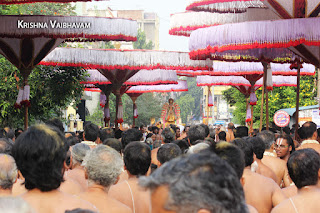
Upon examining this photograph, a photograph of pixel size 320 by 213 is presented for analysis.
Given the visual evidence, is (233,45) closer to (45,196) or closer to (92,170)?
(92,170)

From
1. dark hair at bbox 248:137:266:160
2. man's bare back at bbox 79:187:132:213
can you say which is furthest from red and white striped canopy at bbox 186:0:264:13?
man's bare back at bbox 79:187:132:213

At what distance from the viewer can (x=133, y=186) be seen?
4.97m

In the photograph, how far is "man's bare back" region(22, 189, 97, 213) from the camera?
137 inches

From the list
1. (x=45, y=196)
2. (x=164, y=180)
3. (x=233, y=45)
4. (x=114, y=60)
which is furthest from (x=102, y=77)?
(x=164, y=180)

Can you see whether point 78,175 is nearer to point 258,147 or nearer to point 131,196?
point 131,196

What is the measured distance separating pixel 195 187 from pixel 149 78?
17.1 meters

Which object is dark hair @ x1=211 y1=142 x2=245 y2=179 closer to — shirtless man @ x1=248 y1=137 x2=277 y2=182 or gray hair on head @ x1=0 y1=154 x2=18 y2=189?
gray hair on head @ x1=0 y1=154 x2=18 y2=189

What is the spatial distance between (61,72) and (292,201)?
13.3 m

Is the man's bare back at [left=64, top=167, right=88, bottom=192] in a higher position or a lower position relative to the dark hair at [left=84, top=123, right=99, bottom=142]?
lower

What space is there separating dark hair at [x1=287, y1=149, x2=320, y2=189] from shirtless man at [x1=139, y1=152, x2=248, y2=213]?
2.46 m

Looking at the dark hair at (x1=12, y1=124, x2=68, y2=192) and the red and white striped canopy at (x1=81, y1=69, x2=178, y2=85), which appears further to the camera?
the red and white striped canopy at (x1=81, y1=69, x2=178, y2=85)

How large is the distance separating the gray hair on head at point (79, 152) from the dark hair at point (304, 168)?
2.52m

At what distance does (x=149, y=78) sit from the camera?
19.2 metres

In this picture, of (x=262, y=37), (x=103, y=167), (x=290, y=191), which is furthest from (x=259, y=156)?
(x=103, y=167)
